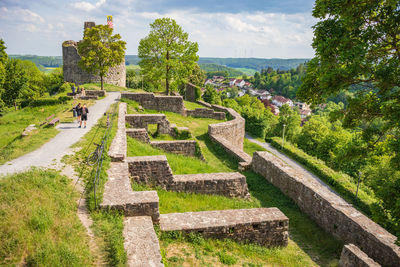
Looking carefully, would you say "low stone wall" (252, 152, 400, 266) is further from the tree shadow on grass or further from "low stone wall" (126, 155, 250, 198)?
"low stone wall" (126, 155, 250, 198)

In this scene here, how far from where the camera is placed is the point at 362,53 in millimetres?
5594

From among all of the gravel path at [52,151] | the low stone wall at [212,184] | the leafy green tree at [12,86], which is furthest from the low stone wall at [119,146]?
the leafy green tree at [12,86]

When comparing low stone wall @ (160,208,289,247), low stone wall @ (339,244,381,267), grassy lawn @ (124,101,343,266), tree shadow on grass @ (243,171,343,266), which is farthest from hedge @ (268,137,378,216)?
low stone wall @ (160,208,289,247)

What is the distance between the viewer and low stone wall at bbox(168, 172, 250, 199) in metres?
9.77

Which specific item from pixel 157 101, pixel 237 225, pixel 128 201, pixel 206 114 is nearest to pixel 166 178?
pixel 128 201

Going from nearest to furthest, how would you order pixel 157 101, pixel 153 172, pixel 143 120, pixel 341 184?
pixel 153 172 < pixel 143 120 < pixel 341 184 < pixel 157 101

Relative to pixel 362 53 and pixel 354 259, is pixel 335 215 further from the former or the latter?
pixel 362 53

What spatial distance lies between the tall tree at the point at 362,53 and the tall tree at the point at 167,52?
76.7 feet

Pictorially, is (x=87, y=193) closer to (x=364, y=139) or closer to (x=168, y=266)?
(x=168, y=266)

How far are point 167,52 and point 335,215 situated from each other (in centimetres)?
2483

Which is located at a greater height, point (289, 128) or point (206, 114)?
point (206, 114)

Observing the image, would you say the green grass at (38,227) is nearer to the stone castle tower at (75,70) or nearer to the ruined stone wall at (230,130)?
the ruined stone wall at (230,130)

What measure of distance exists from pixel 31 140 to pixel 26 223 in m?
7.69

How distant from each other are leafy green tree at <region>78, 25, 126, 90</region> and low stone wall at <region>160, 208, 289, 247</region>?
2275 cm
